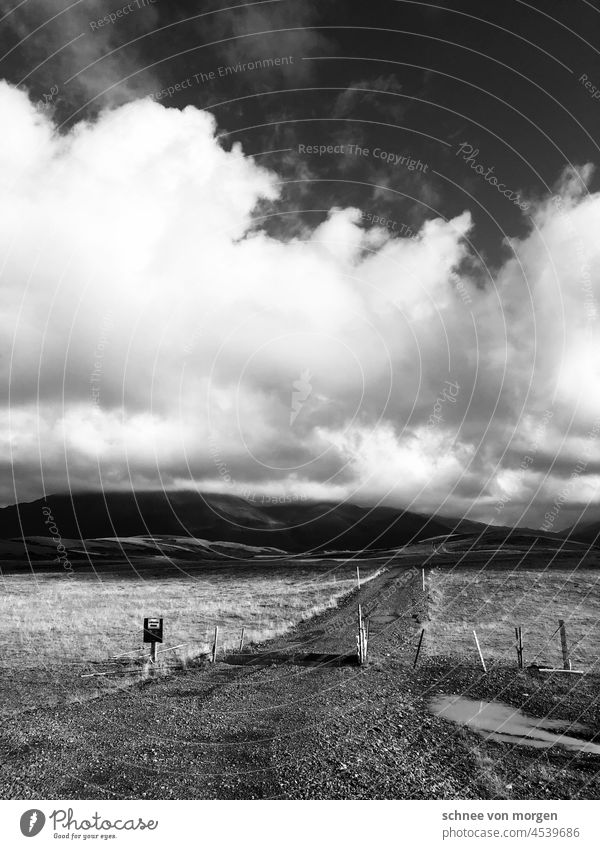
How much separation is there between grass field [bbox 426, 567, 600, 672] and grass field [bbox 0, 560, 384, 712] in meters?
9.85

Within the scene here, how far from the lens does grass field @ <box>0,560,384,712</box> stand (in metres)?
18.9

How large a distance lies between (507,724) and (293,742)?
6.00 metres

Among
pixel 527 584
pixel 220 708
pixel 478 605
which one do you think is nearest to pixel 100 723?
pixel 220 708

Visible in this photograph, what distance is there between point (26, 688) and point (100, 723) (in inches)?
213

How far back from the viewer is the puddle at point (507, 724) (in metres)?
12.8

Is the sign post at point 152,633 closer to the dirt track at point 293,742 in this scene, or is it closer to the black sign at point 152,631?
the black sign at point 152,631

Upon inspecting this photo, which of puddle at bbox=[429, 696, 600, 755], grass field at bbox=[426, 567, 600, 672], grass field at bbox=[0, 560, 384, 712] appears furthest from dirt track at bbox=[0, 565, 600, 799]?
grass field at bbox=[426, 567, 600, 672]

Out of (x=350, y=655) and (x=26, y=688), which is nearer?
(x=26, y=688)

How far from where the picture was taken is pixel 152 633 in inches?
836

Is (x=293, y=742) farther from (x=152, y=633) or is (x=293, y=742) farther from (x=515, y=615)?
(x=515, y=615)

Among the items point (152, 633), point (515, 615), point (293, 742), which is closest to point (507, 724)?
point (293, 742)
